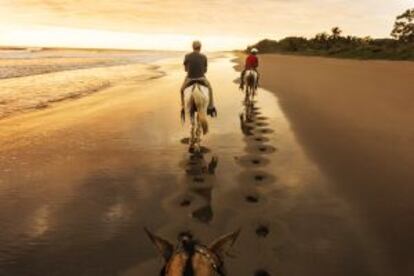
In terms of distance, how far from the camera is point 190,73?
11883 mm

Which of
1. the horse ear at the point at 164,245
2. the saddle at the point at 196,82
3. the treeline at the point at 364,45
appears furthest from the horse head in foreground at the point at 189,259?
the treeline at the point at 364,45

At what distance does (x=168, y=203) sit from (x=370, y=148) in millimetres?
6422

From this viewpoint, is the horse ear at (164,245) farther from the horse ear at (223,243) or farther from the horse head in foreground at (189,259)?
the horse ear at (223,243)

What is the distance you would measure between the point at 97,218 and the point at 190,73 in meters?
5.39

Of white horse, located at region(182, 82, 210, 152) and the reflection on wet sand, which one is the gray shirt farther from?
the reflection on wet sand

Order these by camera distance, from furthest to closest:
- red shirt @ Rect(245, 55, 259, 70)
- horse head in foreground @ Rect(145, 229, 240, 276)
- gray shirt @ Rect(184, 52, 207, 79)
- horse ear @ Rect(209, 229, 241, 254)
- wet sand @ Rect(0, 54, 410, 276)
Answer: red shirt @ Rect(245, 55, 259, 70)
gray shirt @ Rect(184, 52, 207, 79)
wet sand @ Rect(0, 54, 410, 276)
horse ear @ Rect(209, 229, 241, 254)
horse head in foreground @ Rect(145, 229, 240, 276)

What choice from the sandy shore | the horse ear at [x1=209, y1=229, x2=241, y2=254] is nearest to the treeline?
the sandy shore

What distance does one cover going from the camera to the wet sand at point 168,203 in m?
6.22

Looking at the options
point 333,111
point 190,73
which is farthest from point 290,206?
point 333,111

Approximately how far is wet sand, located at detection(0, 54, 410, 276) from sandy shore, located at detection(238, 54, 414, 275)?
184mm

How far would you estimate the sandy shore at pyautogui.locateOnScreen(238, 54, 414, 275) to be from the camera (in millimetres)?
7414

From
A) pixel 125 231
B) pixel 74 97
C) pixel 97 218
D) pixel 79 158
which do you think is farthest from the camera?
pixel 74 97

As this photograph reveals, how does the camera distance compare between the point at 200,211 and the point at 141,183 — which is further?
the point at 141,183

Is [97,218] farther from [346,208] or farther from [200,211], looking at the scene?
[346,208]
